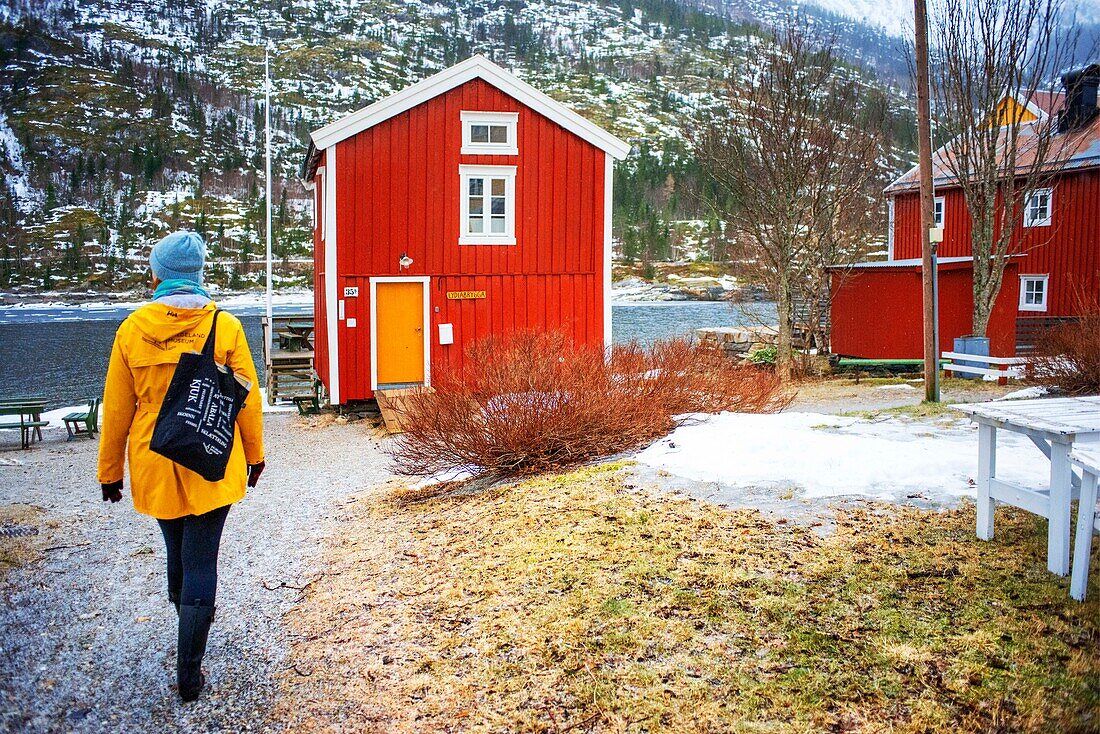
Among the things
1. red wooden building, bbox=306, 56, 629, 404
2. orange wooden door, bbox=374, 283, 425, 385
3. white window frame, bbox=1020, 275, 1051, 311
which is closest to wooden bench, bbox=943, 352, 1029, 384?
red wooden building, bbox=306, 56, 629, 404

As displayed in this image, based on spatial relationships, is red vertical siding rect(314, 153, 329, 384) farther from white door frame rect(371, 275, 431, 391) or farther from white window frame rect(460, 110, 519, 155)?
white window frame rect(460, 110, 519, 155)

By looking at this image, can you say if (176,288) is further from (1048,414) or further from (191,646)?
(1048,414)

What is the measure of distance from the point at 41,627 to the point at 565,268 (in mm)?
15938

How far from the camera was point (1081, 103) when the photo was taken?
31.0 metres

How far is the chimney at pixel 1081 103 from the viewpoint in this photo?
30.7 metres

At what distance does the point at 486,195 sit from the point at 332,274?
3922mm

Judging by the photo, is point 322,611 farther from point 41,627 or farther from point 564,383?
point 564,383

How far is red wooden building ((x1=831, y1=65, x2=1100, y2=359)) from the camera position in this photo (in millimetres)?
25234

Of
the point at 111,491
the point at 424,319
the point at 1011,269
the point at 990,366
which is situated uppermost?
the point at 1011,269

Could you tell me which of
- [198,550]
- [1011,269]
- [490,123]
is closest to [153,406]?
[198,550]

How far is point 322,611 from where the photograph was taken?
589cm

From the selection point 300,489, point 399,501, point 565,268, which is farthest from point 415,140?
Result: point 399,501

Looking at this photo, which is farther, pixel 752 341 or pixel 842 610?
pixel 752 341

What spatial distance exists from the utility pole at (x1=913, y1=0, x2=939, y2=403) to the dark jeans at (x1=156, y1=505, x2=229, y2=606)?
13.4m
